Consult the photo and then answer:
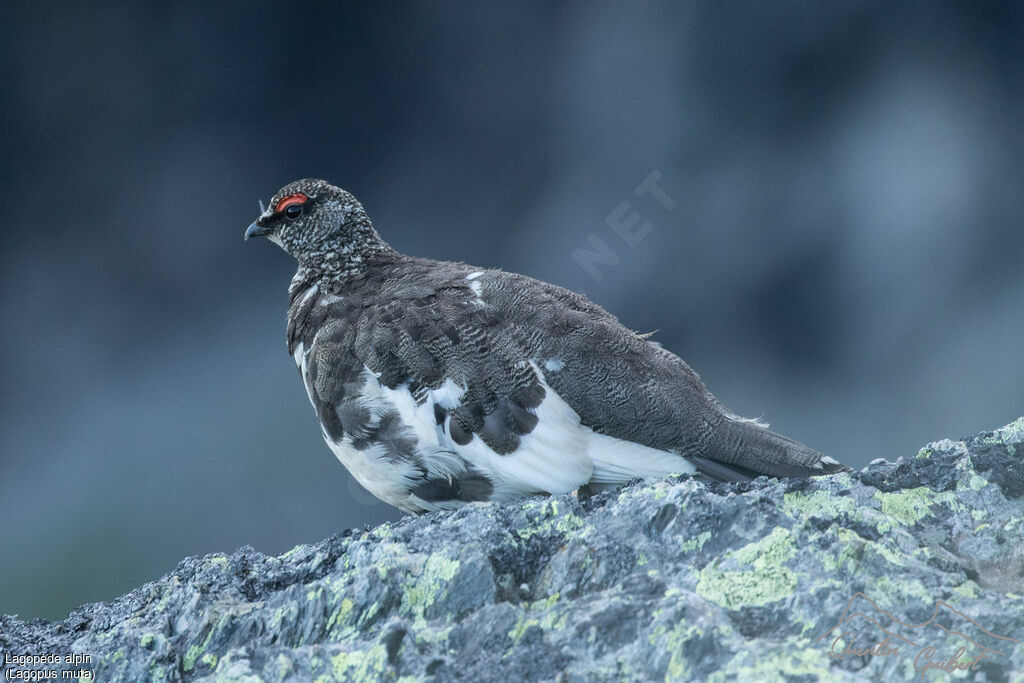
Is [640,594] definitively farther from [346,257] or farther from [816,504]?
[346,257]

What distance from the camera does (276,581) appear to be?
2412 mm

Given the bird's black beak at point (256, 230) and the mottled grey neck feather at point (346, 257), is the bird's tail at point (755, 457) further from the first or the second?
the bird's black beak at point (256, 230)

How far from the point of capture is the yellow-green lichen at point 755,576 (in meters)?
1.92

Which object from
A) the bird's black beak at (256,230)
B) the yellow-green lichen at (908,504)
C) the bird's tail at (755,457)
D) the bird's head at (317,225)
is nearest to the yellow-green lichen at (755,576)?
the yellow-green lichen at (908,504)

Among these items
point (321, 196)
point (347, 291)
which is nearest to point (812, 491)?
point (347, 291)

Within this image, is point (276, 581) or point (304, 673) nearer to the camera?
point (304, 673)

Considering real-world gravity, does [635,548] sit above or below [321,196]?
below

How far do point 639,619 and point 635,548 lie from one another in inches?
10.7

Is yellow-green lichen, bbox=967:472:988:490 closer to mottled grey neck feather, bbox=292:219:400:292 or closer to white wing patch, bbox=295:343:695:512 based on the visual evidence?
white wing patch, bbox=295:343:695:512

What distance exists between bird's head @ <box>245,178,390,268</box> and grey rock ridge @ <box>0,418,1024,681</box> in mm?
1821

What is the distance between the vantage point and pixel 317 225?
13.8ft

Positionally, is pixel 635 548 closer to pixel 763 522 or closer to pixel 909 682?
pixel 763 522

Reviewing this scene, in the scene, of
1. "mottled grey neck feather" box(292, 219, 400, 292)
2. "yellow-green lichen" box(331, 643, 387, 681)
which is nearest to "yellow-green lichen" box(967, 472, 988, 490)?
"yellow-green lichen" box(331, 643, 387, 681)

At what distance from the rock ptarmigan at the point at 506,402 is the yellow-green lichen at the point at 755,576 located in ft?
3.68
